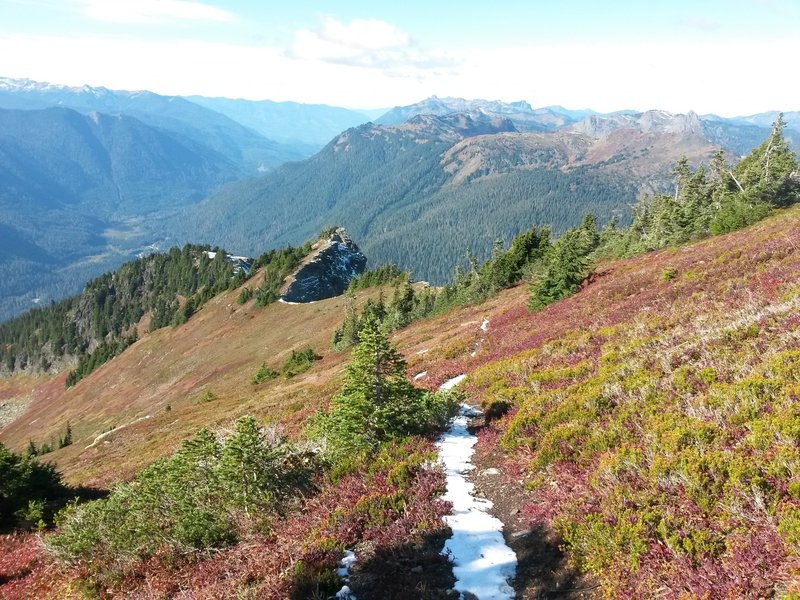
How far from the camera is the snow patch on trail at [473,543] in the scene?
6.92 m

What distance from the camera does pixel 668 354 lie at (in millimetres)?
12727

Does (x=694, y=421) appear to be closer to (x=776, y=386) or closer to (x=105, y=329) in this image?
(x=776, y=386)

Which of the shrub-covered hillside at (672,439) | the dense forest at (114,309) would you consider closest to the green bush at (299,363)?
the shrub-covered hillside at (672,439)

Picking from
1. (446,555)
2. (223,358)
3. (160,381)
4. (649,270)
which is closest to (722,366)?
(446,555)

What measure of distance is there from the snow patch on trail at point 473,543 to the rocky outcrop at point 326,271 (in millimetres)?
94327

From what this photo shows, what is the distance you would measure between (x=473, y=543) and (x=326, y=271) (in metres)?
120

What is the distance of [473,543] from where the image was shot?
7.96m

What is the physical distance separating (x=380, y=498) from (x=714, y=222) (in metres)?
43.0

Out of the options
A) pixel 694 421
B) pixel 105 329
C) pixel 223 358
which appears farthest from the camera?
pixel 105 329

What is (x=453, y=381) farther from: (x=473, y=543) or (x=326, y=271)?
(x=326, y=271)

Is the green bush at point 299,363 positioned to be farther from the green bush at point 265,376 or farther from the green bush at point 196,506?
the green bush at point 196,506

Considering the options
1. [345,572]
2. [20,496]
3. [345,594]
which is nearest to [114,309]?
[20,496]

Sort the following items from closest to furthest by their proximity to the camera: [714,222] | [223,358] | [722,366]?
1. [722,366]
2. [714,222]
3. [223,358]

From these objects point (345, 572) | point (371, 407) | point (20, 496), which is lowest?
point (20, 496)
